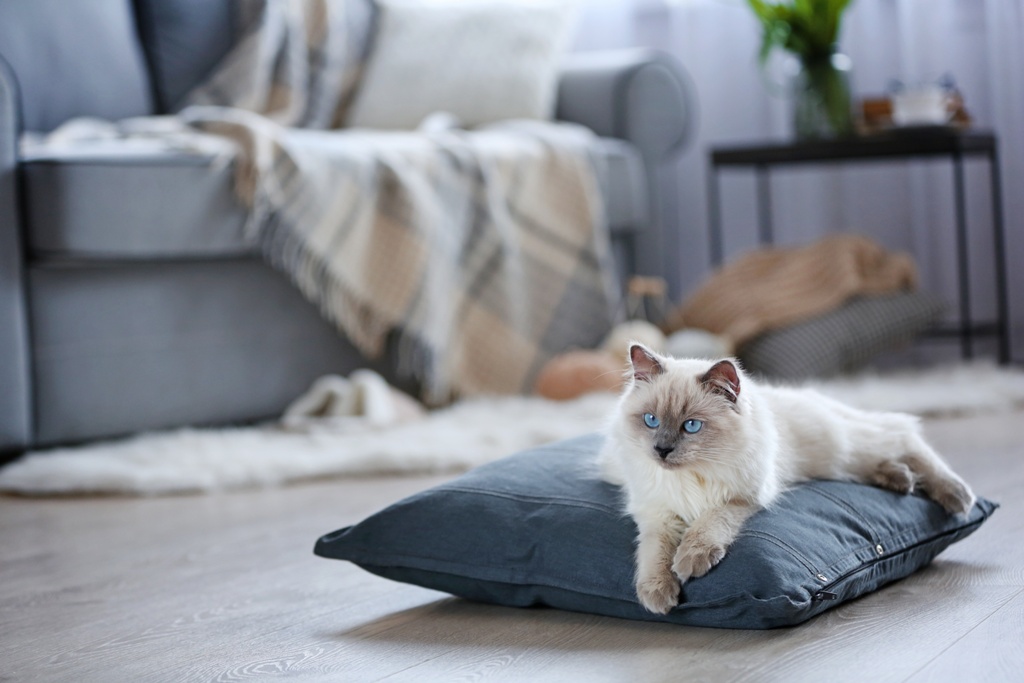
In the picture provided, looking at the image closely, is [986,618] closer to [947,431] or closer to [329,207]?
[947,431]

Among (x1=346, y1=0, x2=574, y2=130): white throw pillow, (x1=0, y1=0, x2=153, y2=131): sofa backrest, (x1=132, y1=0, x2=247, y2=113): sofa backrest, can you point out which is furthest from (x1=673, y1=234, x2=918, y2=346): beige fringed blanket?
(x1=0, y1=0, x2=153, y2=131): sofa backrest

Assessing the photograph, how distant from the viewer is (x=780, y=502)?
121 cm

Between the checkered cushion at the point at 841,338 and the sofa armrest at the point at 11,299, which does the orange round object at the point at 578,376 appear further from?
the sofa armrest at the point at 11,299

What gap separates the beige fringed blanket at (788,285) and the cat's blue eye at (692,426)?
5.65ft

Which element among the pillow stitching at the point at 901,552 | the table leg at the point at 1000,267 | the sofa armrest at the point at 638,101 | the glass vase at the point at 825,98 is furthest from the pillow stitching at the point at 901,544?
the sofa armrest at the point at 638,101

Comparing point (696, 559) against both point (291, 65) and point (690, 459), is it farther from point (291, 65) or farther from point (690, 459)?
point (291, 65)

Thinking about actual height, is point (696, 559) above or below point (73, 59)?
below

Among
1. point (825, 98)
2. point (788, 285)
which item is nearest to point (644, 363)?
point (788, 285)

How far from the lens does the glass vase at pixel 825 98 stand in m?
3.11

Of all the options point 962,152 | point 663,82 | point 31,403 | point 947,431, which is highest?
point 663,82

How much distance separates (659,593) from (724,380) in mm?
201

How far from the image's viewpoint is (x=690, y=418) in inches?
44.5

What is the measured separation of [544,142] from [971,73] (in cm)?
121

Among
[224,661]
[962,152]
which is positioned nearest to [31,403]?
[224,661]
